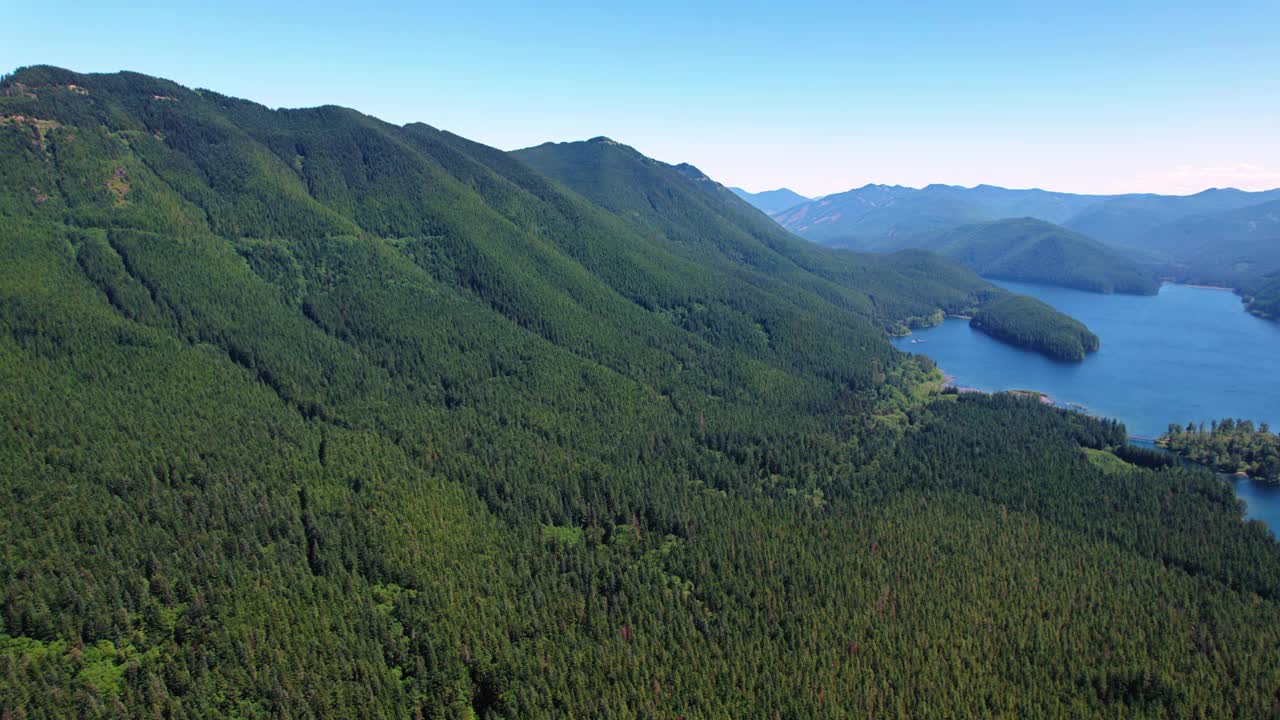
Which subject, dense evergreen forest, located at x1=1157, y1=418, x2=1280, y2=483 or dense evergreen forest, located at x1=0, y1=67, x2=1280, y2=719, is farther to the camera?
dense evergreen forest, located at x1=1157, y1=418, x2=1280, y2=483

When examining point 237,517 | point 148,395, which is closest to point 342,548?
point 237,517

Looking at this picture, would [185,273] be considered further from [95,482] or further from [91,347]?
[95,482]

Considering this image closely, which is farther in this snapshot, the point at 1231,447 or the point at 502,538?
the point at 1231,447

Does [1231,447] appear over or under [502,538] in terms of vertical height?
over

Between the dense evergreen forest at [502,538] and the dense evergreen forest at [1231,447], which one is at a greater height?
the dense evergreen forest at [1231,447]

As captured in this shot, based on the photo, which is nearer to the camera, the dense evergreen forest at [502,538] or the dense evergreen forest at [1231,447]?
the dense evergreen forest at [502,538]
